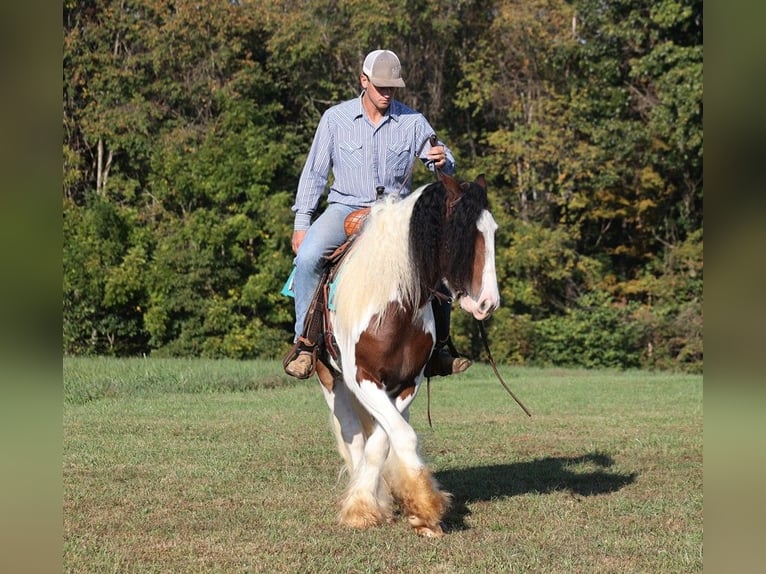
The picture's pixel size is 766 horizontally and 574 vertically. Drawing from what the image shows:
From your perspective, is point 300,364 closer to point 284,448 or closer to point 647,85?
point 284,448

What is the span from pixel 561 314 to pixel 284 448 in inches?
801

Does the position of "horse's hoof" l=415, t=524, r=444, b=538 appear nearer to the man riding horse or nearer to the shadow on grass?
the shadow on grass

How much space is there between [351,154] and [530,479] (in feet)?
11.3

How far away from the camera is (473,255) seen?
596 cm

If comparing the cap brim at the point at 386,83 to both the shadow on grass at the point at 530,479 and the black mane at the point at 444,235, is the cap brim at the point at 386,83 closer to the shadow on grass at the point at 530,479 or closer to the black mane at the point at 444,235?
the black mane at the point at 444,235

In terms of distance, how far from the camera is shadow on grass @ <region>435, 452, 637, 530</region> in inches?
317

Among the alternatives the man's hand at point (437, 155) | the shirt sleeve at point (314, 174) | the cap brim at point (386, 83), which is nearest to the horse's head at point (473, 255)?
the man's hand at point (437, 155)

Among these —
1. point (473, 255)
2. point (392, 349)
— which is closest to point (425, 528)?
point (392, 349)

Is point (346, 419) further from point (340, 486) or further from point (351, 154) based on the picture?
point (351, 154)

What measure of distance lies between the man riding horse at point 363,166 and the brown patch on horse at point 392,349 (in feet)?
1.50

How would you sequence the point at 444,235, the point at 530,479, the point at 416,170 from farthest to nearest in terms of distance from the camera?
the point at 416,170, the point at 530,479, the point at 444,235
